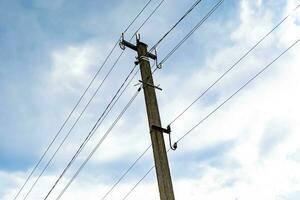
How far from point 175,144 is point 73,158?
5.50 metres

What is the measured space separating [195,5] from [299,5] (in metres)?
2.76

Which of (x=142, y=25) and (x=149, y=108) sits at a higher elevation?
(x=142, y=25)

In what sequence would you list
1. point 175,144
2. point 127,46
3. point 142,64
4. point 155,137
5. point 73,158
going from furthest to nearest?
point 73,158, point 127,46, point 142,64, point 175,144, point 155,137

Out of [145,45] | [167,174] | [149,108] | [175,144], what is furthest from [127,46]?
[167,174]

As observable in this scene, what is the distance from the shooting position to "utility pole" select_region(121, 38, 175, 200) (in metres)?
8.64

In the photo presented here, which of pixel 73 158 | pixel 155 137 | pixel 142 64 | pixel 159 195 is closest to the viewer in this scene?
pixel 159 195

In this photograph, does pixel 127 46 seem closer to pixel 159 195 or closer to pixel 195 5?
pixel 195 5

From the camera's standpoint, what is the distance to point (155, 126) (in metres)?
9.58

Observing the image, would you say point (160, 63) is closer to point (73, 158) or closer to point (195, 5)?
point (195, 5)

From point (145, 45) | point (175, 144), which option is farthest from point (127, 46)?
point (175, 144)

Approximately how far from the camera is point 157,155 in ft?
29.7

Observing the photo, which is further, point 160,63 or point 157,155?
point 160,63

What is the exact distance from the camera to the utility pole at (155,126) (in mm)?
8641

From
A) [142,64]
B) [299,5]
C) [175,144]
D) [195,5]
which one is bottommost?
[175,144]
